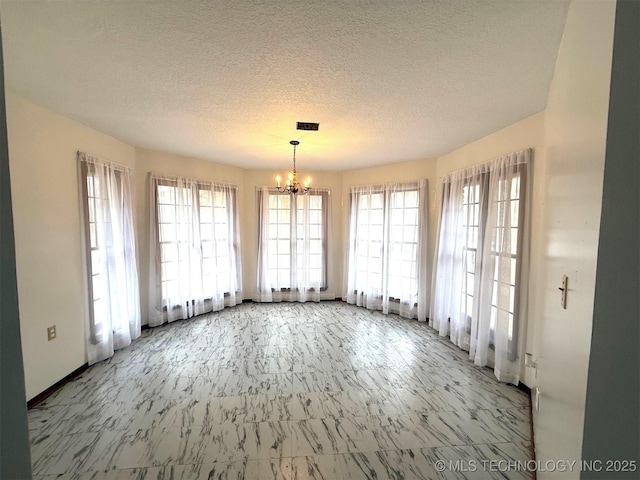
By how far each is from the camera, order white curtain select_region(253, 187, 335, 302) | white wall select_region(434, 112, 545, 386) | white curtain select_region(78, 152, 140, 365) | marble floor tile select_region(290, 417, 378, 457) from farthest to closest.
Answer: white curtain select_region(253, 187, 335, 302) < white curtain select_region(78, 152, 140, 365) < white wall select_region(434, 112, 545, 386) < marble floor tile select_region(290, 417, 378, 457)

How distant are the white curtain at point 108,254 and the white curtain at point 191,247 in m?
0.45

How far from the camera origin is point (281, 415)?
7.34ft

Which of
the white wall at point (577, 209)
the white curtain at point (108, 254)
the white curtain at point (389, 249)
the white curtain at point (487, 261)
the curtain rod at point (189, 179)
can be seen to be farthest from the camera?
the white curtain at point (389, 249)

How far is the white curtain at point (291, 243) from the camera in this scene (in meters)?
5.23

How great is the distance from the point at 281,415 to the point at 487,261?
2.56 m

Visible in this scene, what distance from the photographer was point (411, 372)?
9.52 ft

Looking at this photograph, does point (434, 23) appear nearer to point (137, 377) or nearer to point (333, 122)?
point (333, 122)

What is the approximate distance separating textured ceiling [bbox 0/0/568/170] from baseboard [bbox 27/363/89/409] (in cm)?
257

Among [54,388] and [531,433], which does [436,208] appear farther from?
[54,388]

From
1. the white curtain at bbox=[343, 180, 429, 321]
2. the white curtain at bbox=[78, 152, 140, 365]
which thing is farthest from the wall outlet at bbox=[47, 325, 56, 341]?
the white curtain at bbox=[343, 180, 429, 321]

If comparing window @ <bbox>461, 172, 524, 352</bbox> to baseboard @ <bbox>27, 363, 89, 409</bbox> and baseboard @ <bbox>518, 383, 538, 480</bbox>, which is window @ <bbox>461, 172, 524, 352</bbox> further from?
baseboard @ <bbox>27, 363, 89, 409</bbox>

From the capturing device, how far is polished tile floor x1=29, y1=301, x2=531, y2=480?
1.79 metres

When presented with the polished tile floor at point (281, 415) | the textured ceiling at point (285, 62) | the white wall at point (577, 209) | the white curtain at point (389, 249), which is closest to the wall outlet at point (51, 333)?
the polished tile floor at point (281, 415)

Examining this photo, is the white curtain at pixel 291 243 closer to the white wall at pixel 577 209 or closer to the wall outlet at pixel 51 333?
the wall outlet at pixel 51 333
